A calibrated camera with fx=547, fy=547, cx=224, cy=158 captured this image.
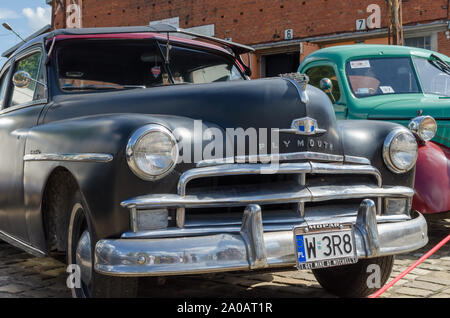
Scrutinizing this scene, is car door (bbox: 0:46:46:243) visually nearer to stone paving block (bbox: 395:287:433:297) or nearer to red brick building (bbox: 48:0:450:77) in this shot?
stone paving block (bbox: 395:287:433:297)

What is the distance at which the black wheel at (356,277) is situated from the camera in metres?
3.12

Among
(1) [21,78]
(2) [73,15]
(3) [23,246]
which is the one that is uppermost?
(2) [73,15]

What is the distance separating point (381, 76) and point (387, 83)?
0.31 feet

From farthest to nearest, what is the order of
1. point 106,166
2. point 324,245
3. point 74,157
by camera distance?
point 74,157, point 324,245, point 106,166

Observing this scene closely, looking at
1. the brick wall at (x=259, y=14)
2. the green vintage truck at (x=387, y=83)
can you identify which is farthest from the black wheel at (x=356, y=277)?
the brick wall at (x=259, y=14)

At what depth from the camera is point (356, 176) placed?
2.84m

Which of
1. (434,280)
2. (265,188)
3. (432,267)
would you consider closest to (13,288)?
(265,188)

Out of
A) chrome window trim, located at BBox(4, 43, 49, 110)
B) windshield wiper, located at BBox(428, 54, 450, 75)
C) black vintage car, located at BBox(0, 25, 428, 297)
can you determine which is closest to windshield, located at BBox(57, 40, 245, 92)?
black vintage car, located at BBox(0, 25, 428, 297)

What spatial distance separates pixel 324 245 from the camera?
2477mm

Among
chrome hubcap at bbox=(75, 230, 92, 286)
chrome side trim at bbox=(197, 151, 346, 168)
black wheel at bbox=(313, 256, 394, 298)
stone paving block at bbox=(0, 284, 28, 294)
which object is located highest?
chrome side trim at bbox=(197, 151, 346, 168)

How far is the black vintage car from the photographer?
90.9 inches

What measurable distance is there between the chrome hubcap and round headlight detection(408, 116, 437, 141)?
2.82m

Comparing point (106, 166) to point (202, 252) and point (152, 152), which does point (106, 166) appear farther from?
point (202, 252)

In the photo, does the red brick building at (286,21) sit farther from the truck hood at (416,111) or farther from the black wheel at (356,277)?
the black wheel at (356,277)
